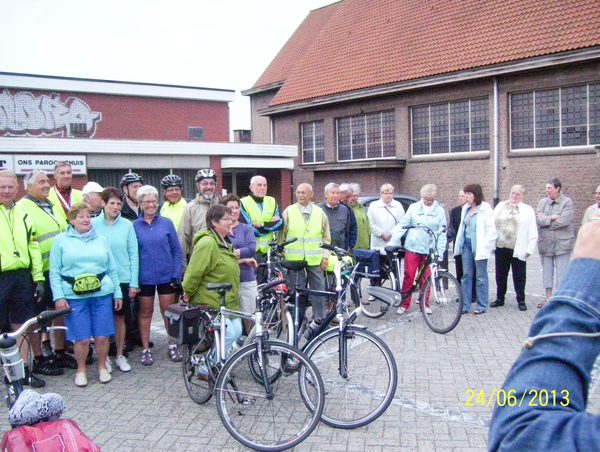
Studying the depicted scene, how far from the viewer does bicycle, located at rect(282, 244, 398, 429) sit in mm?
4441

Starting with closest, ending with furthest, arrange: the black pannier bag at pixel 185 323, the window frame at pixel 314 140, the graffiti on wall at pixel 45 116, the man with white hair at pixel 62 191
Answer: the black pannier bag at pixel 185 323 < the man with white hair at pixel 62 191 < the window frame at pixel 314 140 < the graffiti on wall at pixel 45 116

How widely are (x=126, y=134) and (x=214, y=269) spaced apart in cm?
3377

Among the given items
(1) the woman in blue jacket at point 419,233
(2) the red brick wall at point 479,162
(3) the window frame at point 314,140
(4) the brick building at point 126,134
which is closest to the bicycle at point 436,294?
(1) the woman in blue jacket at point 419,233

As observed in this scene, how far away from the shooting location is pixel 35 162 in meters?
21.5

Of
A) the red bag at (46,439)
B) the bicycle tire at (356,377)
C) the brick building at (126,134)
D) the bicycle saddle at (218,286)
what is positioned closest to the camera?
the red bag at (46,439)

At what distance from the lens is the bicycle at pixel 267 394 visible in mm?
4145

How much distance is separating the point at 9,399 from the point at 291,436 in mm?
1984

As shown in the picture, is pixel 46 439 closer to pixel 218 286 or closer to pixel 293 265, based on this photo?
pixel 218 286

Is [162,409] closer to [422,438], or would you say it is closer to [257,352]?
[257,352]

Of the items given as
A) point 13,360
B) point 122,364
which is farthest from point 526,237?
point 13,360

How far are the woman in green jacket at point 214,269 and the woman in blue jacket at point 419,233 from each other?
3.69 metres

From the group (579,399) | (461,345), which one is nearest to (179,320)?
(461,345)

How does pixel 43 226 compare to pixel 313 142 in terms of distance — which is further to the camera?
pixel 313 142

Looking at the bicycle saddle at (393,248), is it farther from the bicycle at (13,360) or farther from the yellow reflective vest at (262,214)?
the bicycle at (13,360)
